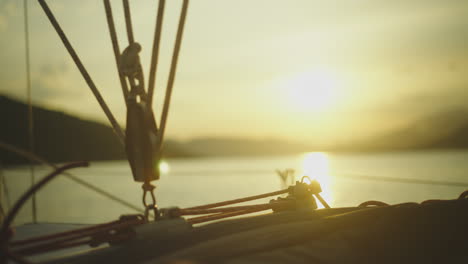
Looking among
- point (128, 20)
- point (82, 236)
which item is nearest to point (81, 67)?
point (128, 20)

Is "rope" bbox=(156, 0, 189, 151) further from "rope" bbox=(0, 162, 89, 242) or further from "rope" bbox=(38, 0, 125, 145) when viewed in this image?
"rope" bbox=(0, 162, 89, 242)

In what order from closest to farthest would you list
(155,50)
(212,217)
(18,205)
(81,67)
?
1. (18,205)
2. (155,50)
3. (212,217)
4. (81,67)

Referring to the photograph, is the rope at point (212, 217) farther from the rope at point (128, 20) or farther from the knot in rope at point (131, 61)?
the rope at point (128, 20)

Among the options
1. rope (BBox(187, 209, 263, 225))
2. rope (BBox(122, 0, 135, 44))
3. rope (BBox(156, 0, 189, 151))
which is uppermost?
rope (BBox(122, 0, 135, 44))

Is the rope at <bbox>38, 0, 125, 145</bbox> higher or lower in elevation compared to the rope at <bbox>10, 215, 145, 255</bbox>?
higher

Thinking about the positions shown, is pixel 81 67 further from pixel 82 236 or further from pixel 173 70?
pixel 82 236

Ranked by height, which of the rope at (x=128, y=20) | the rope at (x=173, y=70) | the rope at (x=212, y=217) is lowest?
the rope at (x=212, y=217)

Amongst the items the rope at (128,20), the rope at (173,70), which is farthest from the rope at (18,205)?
the rope at (128,20)

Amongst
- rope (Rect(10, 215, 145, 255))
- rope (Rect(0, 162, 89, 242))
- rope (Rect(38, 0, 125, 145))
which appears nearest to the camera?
rope (Rect(0, 162, 89, 242))

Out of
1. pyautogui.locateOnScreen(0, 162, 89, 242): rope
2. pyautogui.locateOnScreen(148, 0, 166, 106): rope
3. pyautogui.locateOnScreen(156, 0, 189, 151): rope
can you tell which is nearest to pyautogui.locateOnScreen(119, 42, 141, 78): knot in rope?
pyautogui.locateOnScreen(148, 0, 166, 106): rope

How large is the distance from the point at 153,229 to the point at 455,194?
3291cm

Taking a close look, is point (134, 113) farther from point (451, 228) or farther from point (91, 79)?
point (451, 228)

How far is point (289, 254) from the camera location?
144cm

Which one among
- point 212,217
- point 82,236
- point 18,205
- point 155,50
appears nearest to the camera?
point 18,205
